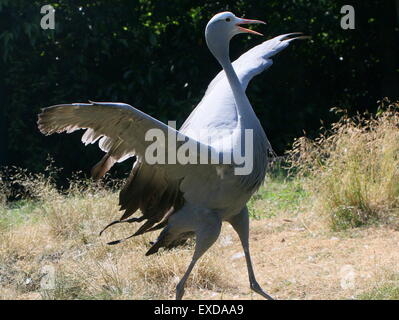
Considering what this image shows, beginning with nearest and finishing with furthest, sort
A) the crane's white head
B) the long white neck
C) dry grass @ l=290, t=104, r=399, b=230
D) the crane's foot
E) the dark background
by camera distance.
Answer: the long white neck < the crane's foot < the crane's white head < dry grass @ l=290, t=104, r=399, b=230 < the dark background

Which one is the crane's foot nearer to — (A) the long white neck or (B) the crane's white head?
(A) the long white neck

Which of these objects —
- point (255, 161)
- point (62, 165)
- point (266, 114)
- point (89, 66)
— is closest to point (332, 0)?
point (266, 114)

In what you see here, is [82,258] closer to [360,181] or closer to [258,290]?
[258,290]

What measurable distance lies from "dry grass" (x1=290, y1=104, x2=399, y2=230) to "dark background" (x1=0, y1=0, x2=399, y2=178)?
126 inches

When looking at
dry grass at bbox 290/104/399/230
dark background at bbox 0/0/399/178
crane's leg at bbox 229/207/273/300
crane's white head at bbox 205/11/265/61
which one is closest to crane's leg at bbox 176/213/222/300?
crane's leg at bbox 229/207/273/300

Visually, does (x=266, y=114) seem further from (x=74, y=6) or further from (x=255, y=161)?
(x=255, y=161)

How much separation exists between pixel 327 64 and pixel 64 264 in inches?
263

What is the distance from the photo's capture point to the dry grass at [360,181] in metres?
6.19

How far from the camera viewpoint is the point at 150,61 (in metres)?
9.75

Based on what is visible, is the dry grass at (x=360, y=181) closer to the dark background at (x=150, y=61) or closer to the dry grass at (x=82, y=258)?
the dry grass at (x=82, y=258)

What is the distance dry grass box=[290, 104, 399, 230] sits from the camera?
6188 mm

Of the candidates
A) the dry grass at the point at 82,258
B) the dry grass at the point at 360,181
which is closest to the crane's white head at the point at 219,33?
the dry grass at the point at 82,258

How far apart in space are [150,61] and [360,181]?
4483 mm

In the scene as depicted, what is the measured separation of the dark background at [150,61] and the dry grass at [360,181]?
3.19 m
